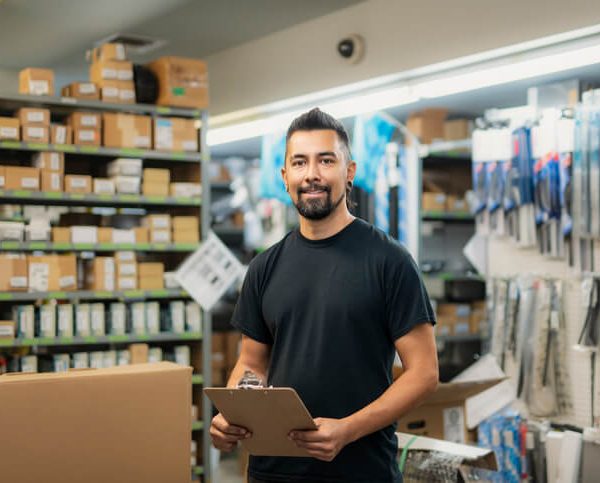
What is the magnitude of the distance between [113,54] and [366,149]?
184cm

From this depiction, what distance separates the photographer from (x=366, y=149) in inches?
242

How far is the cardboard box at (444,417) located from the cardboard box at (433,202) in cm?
249

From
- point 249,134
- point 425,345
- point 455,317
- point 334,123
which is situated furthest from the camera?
point 249,134

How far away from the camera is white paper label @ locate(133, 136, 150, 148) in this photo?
5.96 meters

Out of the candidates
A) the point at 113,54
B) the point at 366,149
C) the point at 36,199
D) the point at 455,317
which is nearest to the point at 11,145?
the point at 36,199

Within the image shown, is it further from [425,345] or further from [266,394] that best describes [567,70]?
[266,394]

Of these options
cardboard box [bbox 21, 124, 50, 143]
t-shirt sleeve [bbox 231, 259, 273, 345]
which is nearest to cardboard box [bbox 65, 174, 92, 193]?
cardboard box [bbox 21, 124, 50, 143]

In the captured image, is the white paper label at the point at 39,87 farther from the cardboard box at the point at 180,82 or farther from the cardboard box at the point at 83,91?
the cardboard box at the point at 180,82

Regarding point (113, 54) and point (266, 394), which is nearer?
point (266, 394)

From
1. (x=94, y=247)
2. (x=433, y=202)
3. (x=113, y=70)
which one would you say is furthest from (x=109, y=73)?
(x=433, y=202)

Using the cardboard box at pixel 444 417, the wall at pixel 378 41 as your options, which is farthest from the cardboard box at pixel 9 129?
the cardboard box at pixel 444 417

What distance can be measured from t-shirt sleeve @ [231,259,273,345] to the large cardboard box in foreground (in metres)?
0.28

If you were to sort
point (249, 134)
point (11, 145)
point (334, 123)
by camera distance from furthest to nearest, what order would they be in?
point (249, 134) → point (11, 145) → point (334, 123)

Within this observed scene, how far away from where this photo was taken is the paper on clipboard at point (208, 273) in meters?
6.07
